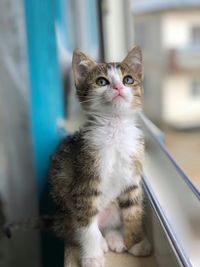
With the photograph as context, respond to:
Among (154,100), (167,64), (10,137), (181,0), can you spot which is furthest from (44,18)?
(167,64)

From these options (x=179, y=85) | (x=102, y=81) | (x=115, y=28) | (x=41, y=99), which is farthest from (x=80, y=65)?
(x=179, y=85)

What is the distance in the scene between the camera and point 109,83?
68 cm

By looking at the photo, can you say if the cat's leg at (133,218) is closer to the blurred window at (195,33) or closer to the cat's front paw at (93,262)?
the cat's front paw at (93,262)

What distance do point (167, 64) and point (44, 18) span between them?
0.87m

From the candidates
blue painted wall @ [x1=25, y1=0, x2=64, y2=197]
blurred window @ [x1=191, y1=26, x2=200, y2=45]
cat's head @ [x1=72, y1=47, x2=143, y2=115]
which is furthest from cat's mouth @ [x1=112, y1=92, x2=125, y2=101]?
blurred window @ [x1=191, y1=26, x2=200, y2=45]

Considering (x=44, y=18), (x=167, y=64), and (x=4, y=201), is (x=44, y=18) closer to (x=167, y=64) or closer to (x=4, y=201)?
(x=4, y=201)

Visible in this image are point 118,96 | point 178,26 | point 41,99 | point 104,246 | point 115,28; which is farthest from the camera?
point 178,26

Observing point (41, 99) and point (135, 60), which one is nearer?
point (135, 60)

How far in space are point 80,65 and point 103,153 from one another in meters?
0.17

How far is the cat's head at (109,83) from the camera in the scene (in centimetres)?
67

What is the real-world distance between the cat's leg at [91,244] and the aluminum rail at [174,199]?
13 centimetres

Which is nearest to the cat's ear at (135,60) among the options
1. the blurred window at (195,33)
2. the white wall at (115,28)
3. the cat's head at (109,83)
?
A: the cat's head at (109,83)

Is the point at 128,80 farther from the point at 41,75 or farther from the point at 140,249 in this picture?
the point at 41,75

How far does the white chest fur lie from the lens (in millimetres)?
696
